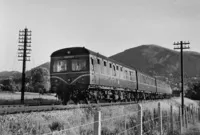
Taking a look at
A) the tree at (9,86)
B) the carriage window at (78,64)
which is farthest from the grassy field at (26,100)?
the tree at (9,86)

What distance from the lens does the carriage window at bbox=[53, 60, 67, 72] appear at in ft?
54.7

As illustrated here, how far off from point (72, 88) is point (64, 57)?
6.95 feet

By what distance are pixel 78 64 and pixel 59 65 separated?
4.33ft

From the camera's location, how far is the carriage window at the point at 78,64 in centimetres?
1609

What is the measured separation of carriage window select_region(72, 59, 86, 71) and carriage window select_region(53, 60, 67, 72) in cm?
58

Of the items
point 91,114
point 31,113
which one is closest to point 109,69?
point 91,114

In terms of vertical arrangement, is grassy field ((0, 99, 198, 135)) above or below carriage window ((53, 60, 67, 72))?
below

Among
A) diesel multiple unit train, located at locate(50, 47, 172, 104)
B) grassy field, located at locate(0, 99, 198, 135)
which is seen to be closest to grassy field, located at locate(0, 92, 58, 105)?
diesel multiple unit train, located at locate(50, 47, 172, 104)

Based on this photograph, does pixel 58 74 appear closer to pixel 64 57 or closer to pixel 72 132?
pixel 64 57

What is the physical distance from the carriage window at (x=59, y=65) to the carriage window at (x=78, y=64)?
584 millimetres

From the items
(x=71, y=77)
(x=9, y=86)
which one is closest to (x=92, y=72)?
(x=71, y=77)

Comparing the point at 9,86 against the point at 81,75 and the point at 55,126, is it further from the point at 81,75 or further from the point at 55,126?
the point at 55,126

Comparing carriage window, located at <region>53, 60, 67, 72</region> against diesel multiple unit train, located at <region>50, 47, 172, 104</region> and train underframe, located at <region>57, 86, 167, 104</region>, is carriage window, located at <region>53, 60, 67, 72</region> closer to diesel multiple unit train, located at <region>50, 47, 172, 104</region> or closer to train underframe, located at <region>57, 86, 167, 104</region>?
diesel multiple unit train, located at <region>50, 47, 172, 104</region>

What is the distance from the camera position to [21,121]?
8492 millimetres
